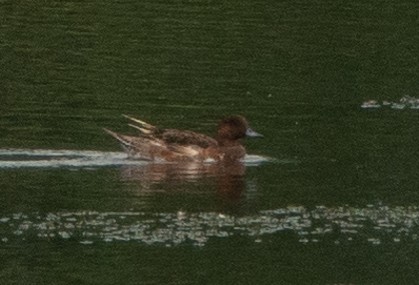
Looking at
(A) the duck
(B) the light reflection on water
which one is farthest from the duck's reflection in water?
(B) the light reflection on water

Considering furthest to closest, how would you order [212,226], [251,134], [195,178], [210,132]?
[210,132]
[251,134]
[195,178]
[212,226]

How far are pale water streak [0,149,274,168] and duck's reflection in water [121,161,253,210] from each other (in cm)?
30

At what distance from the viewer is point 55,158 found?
20.3m

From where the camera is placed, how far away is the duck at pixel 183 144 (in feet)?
69.8

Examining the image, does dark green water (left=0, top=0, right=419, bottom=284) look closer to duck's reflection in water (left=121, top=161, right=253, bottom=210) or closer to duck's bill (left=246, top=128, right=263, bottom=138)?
duck's reflection in water (left=121, top=161, right=253, bottom=210)

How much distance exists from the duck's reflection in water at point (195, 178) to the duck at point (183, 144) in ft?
0.52

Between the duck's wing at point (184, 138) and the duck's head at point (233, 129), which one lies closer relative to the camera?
the duck's wing at point (184, 138)

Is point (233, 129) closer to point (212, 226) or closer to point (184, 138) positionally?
point (184, 138)

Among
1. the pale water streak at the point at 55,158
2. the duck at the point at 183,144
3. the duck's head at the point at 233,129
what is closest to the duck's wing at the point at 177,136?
the duck at the point at 183,144

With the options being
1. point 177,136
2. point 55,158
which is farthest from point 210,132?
point 55,158

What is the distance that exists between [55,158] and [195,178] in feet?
4.81

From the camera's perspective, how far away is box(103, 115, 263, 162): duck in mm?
21266

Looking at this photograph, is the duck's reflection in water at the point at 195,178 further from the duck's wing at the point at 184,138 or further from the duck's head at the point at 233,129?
the duck's head at the point at 233,129

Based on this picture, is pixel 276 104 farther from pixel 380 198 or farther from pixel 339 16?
pixel 339 16
